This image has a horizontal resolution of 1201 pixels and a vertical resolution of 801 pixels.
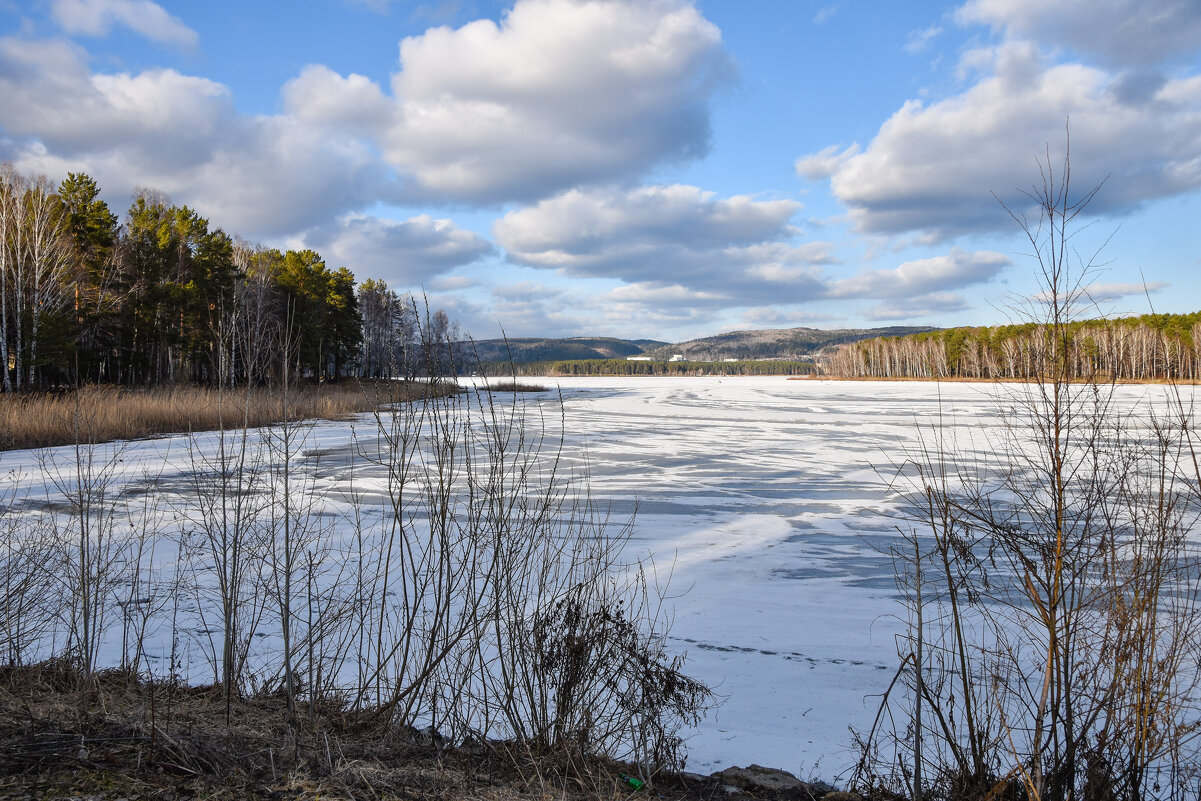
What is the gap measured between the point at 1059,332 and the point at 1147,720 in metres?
2.13

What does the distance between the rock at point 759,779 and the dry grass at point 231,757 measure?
0.13 metres

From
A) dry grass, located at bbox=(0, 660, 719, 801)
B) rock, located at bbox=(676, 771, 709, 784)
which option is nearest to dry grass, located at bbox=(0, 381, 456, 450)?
dry grass, located at bbox=(0, 660, 719, 801)

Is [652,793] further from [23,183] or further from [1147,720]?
[23,183]

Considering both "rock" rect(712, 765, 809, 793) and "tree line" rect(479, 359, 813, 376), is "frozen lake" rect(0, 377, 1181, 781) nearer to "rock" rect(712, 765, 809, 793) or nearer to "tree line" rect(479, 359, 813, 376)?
"rock" rect(712, 765, 809, 793)

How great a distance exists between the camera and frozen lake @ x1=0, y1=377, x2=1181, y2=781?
486 cm

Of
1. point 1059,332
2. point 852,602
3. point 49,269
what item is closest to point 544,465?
point 852,602

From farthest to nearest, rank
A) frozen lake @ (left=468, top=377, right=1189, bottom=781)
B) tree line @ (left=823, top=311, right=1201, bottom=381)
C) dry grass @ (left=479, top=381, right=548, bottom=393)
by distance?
frozen lake @ (left=468, top=377, right=1189, bottom=781)
tree line @ (left=823, top=311, right=1201, bottom=381)
dry grass @ (left=479, top=381, right=548, bottom=393)

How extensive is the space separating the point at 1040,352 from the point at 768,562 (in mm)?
5126

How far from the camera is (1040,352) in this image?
408 cm

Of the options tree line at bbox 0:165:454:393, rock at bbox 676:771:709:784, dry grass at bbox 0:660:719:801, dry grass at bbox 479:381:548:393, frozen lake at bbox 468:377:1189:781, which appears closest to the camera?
dry grass at bbox 0:660:719:801

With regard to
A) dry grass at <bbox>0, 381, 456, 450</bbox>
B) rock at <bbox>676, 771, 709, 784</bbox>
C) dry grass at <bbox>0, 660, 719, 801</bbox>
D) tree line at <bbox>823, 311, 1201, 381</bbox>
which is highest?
tree line at <bbox>823, 311, 1201, 381</bbox>

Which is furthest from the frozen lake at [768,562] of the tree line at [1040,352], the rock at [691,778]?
the tree line at [1040,352]

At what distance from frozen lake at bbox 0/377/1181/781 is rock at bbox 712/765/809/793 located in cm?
23

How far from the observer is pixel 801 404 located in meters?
39.7
